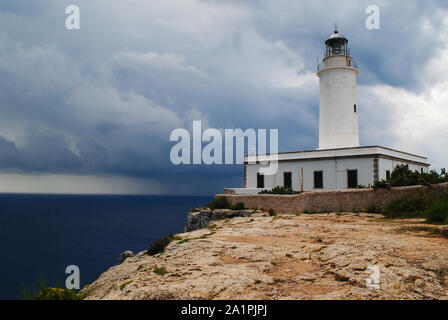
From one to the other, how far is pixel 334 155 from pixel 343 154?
622mm

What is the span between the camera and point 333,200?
16.4 m

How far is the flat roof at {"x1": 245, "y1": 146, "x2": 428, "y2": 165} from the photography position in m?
21.3

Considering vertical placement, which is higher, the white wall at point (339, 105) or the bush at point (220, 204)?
the white wall at point (339, 105)

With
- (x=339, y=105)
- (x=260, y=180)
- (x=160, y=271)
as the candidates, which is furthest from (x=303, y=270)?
(x=339, y=105)

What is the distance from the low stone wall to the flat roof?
5.43m

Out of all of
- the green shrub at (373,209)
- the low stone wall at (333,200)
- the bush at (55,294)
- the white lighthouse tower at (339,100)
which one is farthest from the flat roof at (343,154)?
the bush at (55,294)

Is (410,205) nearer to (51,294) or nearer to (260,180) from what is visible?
(51,294)

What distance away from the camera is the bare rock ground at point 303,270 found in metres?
4.81

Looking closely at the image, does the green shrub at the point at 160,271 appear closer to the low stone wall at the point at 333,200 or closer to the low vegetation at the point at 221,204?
the low stone wall at the point at 333,200

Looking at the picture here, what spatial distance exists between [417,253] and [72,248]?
48.8 meters

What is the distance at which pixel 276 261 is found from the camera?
6844mm

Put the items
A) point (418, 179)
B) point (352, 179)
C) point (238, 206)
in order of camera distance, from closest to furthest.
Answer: point (418, 179)
point (238, 206)
point (352, 179)

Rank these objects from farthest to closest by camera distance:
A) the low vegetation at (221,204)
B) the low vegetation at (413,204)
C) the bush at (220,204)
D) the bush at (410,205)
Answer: the bush at (220,204), the low vegetation at (221,204), the bush at (410,205), the low vegetation at (413,204)
